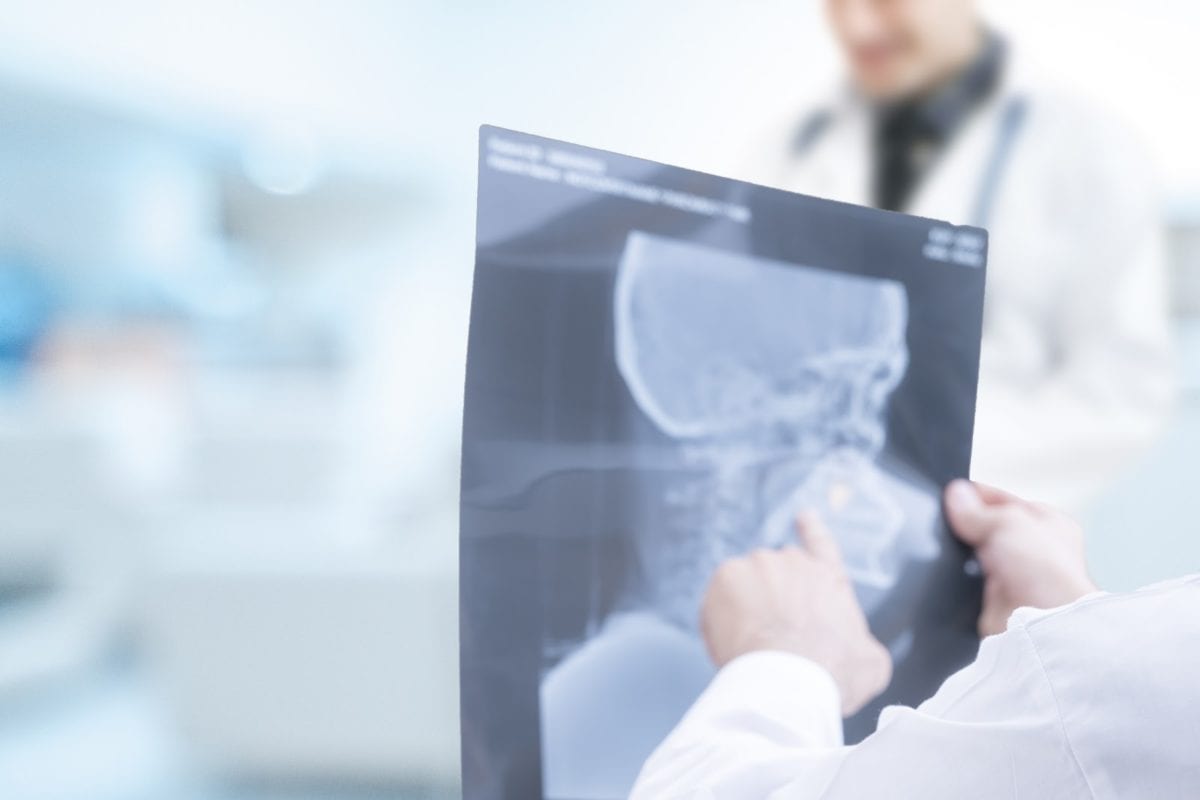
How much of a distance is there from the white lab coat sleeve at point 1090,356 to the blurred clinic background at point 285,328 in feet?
0.86

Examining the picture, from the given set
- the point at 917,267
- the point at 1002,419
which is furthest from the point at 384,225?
the point at 917,267

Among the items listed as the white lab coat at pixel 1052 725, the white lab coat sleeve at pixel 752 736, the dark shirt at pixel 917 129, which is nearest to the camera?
the white lab coat at pixel 1052 725

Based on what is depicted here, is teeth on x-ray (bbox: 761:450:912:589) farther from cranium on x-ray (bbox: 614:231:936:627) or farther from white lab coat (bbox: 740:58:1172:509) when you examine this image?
white lab coat (bbox: 740:58:1172:509)

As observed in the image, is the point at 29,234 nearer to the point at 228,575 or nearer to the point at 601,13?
the point at 228,575

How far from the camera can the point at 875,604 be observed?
Answer: 2.43 ft

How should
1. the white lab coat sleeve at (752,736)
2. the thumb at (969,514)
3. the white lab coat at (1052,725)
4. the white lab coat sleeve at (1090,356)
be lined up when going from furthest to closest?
the white lab coat sleeve at (1090,356) < the thumb at (969,514) < the white lab coat sleeve at (752,736) < the white lab coat at (1052,725)

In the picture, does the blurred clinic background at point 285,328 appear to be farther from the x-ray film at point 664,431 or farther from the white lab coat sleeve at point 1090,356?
the x-ray film at point 664,431

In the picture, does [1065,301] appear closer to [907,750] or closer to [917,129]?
[917,129]

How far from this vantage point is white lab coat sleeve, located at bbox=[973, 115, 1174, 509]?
1.74 m

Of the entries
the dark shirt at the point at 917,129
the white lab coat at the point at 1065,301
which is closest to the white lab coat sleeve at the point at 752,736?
the white lab coat at the point at 1065,301

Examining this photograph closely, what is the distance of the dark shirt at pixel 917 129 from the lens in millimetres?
1857

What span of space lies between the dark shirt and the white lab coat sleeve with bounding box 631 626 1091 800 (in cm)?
139

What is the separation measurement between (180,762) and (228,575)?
406mm

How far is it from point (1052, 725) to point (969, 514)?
364mm
